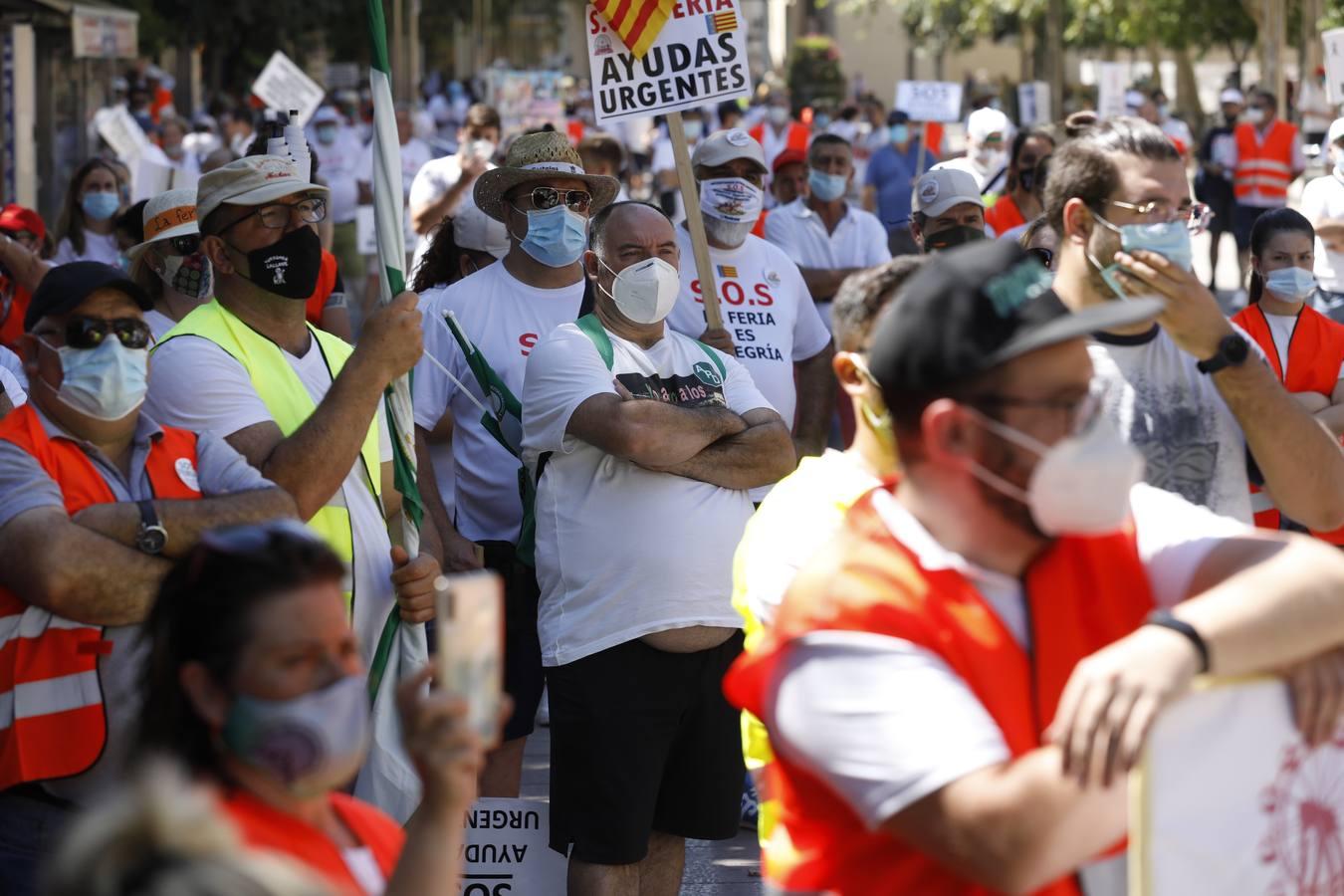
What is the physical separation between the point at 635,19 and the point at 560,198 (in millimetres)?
1168

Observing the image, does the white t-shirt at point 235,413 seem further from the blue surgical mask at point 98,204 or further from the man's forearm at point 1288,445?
the blue surgical mask at point 98,204

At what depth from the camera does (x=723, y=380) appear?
16.5ft

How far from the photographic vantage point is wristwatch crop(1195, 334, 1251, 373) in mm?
3412

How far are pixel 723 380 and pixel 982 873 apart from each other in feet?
9.90

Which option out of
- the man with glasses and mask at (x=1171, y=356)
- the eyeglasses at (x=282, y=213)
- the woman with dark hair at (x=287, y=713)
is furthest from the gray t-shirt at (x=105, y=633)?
the man with glasses and mask at (x=1171, y=356)

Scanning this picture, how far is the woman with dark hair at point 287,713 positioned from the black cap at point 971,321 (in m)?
0.68

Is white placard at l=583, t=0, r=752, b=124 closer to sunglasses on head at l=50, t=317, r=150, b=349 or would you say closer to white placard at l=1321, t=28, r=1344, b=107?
sunglasses on head at l=50, t=317, r=150, b=349

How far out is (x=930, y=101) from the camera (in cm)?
1905

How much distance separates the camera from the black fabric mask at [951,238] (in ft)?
22.6

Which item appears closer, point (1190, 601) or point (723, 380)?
point (1190, 601)

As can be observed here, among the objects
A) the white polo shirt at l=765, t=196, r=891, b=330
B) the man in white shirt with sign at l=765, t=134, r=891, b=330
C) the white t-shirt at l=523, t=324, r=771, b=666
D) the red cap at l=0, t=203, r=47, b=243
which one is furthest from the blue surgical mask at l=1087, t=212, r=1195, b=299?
the red cap at l=0, t=203, r=47, b=243

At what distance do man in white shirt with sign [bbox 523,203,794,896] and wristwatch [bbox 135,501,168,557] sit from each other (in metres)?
1.25

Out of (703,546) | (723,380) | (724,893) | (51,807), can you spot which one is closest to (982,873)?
(51,807)

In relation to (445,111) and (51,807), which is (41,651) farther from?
(445,111)
